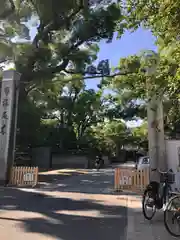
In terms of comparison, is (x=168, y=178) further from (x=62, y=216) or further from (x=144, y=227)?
(x=62, y=216)

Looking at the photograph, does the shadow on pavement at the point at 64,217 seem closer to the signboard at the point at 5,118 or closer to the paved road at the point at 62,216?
the paved road at the point at 62,216

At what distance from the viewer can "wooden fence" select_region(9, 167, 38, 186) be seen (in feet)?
→ 40.5

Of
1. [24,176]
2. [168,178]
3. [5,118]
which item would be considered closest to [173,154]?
[168,178]

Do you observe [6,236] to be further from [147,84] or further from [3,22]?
[3,22]

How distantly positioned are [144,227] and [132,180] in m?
5.20

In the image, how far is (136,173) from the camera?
433 inches

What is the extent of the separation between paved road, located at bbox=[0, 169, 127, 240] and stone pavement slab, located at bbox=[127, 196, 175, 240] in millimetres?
163

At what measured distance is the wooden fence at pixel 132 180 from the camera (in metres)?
11.0

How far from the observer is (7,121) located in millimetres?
13117

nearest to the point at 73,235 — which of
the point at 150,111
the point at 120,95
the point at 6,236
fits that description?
the point at 6,236

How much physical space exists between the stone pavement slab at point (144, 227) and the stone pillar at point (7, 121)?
698cm

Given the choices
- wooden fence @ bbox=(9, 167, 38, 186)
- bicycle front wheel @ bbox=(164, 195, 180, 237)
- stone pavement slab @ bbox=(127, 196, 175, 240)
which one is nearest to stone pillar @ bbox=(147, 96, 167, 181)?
stone pavement slab @ bbox=(127, 196, 175, 240)

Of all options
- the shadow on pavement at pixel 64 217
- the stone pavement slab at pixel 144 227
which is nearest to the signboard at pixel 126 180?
the shadow on pavement at pixel 64 217

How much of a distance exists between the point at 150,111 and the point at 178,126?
30.3ft
